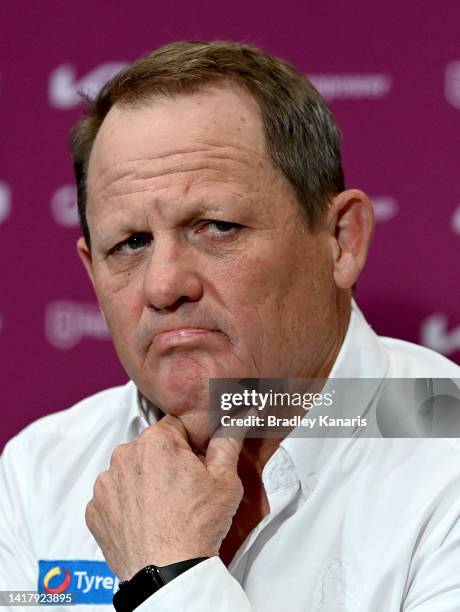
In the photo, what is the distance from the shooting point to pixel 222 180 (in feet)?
4.95

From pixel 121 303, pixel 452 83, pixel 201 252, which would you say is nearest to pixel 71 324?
pixel 121 303

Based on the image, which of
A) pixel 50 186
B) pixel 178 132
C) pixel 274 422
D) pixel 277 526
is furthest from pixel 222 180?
pixel 50 186

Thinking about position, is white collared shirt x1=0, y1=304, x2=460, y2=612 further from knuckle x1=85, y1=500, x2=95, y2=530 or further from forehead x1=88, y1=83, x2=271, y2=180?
forehead x1=88, y1=83, x2=271, y2=180

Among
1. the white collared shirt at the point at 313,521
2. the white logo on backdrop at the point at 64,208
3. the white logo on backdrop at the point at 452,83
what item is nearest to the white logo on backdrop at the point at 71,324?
the white logo on backdrop at the point at 64,208

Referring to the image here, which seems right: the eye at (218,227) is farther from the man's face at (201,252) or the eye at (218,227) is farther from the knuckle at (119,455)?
the knuckle at (119,455)

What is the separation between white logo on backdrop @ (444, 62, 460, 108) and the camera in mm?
2002

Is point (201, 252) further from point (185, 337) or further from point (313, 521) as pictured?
point (313, 521)

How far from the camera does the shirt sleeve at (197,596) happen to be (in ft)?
4.22

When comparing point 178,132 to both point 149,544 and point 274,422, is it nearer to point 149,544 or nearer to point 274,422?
point 274,422

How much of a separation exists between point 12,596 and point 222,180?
0.85 meters

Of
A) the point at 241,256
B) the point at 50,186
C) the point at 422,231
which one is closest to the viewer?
the point at 241,256

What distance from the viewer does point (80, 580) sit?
167 cm

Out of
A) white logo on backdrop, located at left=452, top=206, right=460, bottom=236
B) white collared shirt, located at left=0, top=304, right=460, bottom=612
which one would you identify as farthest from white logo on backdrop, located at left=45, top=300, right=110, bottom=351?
white logo on backdrop, located at left=452, top=206, right=460, bottom=236

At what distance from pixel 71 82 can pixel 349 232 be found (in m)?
0.90
